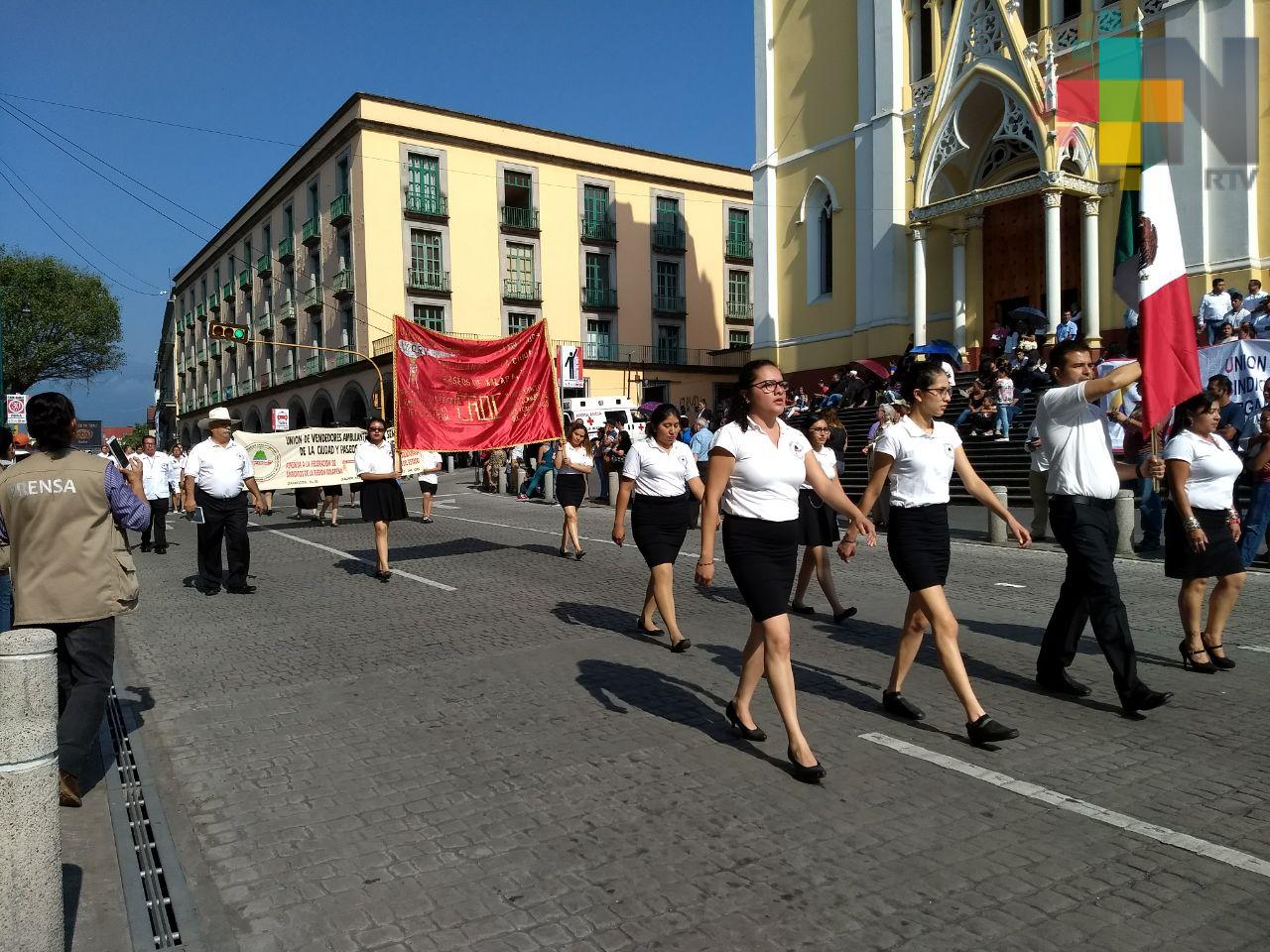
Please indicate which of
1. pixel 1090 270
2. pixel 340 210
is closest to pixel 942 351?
pixel 1090 270

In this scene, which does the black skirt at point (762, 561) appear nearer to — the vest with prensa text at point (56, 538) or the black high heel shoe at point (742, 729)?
the black high heel shoe at point (742, 729)

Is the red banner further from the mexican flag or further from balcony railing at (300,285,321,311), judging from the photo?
balcony railing at (300,285,321,311)

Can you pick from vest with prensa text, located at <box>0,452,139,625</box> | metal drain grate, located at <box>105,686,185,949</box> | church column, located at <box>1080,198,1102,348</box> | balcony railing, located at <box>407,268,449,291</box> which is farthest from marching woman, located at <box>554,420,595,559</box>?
balcony railing, located at <box>407,268,449,291</box>

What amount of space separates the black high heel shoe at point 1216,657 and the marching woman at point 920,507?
69.1 inches

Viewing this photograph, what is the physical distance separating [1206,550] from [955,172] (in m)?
22.8

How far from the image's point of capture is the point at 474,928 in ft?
10.5

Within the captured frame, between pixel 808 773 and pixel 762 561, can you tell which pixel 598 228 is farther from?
pixel 808 773

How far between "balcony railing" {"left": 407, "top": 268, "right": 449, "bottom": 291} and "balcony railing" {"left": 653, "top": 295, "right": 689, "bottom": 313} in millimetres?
11056

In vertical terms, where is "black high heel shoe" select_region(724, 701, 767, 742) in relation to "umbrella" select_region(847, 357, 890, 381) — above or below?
below

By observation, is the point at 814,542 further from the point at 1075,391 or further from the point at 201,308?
the point at 201,308

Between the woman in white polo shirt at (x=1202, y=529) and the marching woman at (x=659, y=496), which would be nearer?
the woman in white polo shirt at (x=1202, y=529)

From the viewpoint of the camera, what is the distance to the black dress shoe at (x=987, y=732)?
4.74 m

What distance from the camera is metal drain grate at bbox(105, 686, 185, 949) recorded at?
10.8ft

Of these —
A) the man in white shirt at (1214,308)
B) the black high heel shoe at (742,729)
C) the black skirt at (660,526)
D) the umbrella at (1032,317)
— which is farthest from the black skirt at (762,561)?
the umbrella at (1032,317)
